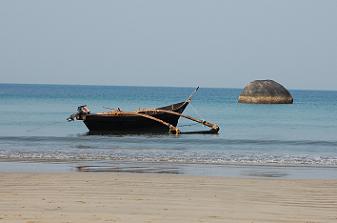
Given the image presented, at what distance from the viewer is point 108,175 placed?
1402 cm

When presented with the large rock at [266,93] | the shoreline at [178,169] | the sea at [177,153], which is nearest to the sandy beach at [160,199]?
the shoreline at [178,169]

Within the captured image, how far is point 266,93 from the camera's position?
270 feet

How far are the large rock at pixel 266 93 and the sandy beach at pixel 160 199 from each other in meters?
69.6

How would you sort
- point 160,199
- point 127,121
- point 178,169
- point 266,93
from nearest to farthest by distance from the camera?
1. point 160,199
2. point 178,169
3. point 127,121
4. point 266,93

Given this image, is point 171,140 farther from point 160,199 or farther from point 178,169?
point 160,199

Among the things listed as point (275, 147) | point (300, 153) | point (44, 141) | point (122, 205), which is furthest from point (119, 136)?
point (122, 205)

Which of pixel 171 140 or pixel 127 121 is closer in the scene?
pixel 171 140

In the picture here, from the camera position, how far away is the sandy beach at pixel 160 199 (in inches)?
351

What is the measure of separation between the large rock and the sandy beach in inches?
2741

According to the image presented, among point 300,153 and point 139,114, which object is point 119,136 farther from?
point 300,153

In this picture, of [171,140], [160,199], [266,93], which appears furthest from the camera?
[266,93]

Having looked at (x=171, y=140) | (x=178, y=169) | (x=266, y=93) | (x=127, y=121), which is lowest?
(x=178, y=169)

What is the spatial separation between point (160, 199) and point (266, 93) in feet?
240

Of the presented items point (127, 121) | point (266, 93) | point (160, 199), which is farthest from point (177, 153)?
point (266, 93)
